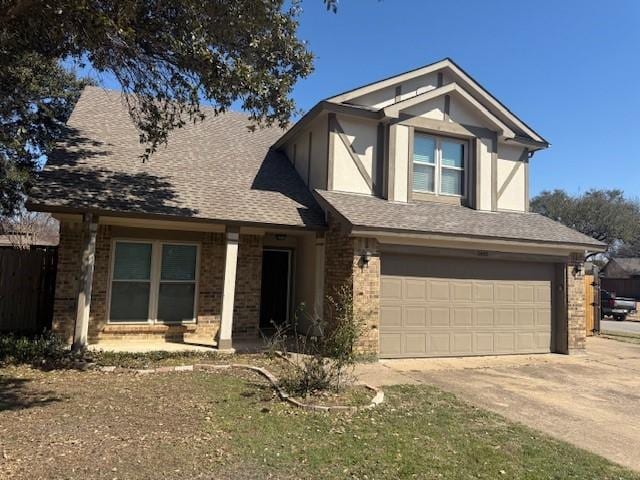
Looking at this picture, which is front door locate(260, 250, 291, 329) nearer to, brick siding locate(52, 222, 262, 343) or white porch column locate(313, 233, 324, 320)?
brick siding locate(52, 222, 262, 343)

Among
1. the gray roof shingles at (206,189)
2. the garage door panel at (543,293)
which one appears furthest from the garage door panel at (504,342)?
the gray roof shingles at (206,189)

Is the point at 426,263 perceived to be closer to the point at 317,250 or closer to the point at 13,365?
the point at 317,250

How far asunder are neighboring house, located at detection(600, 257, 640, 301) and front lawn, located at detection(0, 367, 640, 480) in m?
40.2

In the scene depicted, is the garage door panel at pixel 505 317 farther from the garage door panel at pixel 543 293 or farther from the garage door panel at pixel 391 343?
the garage door panel at pixel 391 343

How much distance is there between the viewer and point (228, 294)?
1030cm

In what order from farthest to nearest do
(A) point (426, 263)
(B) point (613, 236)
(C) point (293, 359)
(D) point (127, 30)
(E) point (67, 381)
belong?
(B) point (613, 236) → (A) point (426, 263) → (C) point (293, 359) → (E) point (67, 381) → (D) point (127, 30)

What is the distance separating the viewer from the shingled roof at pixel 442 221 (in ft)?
33.8

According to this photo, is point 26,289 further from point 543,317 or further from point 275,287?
point 543,317

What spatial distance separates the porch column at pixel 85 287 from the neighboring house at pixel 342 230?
0.03 metres

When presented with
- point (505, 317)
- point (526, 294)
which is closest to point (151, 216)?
point (505, 317)

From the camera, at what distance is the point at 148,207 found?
9.73 meters

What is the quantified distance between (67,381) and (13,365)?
1.56 meters

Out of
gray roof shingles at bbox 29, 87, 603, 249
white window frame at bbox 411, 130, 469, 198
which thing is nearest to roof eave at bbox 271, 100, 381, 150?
white window frame at bbox 411, 130, 469, 198

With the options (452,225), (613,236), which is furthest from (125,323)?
(613,236)
